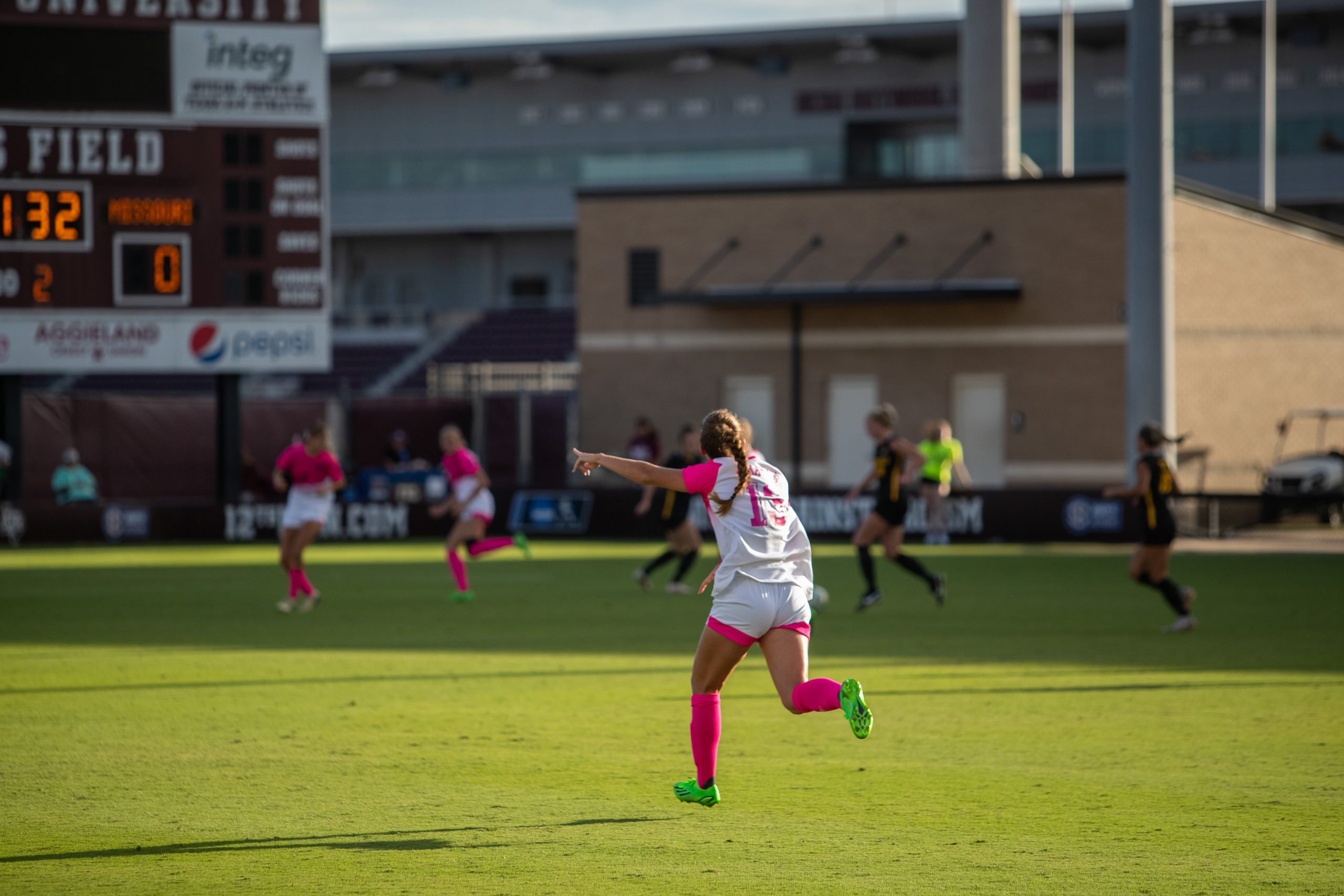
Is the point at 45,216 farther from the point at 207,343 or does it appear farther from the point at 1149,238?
the point at 1149,238

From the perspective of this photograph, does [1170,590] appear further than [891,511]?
No

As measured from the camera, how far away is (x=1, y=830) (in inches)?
274

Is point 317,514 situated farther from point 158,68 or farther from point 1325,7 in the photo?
point 1325,7

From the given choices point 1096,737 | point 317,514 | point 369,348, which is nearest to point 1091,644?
point 1096,737

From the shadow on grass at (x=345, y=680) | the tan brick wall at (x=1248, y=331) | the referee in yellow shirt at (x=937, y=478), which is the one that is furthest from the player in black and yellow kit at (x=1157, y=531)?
the tan brick wall at (x=1248, y=331)

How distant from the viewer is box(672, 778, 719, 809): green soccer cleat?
7312 millimetres

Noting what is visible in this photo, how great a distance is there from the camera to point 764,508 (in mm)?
7273

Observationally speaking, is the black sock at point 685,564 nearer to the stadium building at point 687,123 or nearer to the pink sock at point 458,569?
the pink sock at point 458,569

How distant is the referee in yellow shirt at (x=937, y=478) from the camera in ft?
89.5

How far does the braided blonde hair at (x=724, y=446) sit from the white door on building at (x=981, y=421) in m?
28.6

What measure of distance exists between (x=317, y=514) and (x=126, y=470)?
20005 mm

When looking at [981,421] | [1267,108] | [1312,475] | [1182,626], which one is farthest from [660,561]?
[1267,108]

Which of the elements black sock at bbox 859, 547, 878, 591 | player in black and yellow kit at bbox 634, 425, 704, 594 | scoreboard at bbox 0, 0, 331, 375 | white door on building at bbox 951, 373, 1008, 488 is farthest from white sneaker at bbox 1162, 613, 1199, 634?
white door on building at bbox 951, 373, 1008, 488

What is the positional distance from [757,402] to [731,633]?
1154 inches
